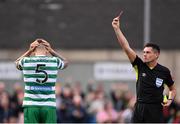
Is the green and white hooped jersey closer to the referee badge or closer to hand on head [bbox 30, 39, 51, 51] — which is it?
hand on head [bbox 30, 39, 51, 51]

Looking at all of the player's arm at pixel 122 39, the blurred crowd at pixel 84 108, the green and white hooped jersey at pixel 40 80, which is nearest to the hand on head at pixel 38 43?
the green and white hooped jersey at pixel 40 80

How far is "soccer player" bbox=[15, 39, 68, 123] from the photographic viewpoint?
1391 cm

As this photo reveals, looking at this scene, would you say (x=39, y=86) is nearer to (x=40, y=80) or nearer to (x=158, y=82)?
(x=40, y=80)

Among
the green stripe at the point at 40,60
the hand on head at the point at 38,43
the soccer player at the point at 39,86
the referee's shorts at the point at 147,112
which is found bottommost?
the referee's shorts at the point at 147,112

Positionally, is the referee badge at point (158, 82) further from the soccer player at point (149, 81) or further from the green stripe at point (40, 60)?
the green stripe at point (40, 60)

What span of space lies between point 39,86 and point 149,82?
Result: 5.52 feet

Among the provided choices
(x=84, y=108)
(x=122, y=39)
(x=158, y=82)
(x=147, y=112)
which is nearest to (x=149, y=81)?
(x=158, y=82)

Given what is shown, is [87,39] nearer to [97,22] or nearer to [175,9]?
[97,22]

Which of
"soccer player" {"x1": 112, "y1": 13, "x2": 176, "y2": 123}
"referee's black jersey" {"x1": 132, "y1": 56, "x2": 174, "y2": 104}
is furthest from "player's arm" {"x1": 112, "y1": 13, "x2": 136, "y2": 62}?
"referee's black jersey" {"x1": 132, "y1": 56, "x2": 174, "y2": 104}

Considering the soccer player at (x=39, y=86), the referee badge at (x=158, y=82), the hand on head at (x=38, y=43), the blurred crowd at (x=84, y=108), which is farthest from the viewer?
the blurred crowd at (x=84, y=108)

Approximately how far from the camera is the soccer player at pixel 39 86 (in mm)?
13914

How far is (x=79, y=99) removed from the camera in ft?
77.5

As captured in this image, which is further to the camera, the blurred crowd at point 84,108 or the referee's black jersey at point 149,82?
the blurred crowd at point 84,108

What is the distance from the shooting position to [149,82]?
14156 millimetres
